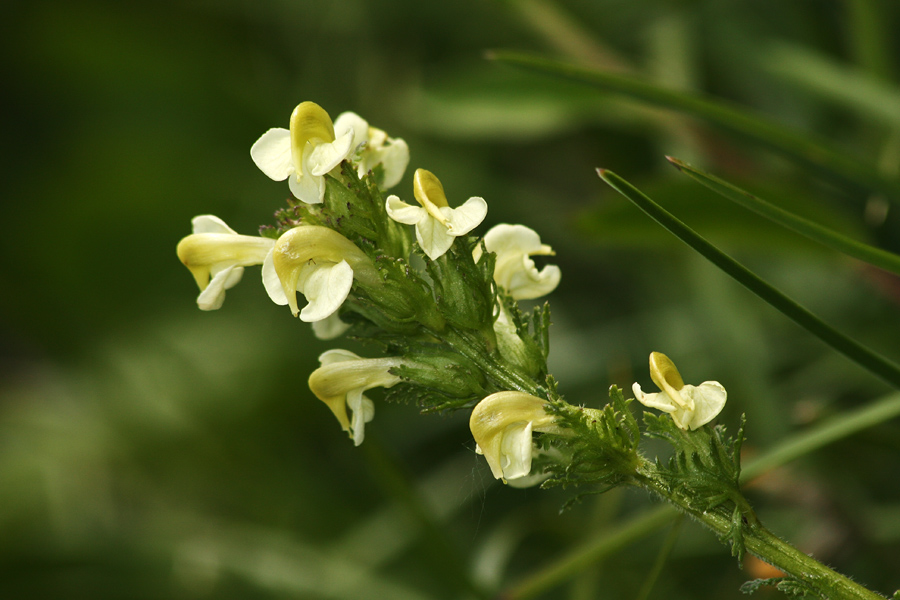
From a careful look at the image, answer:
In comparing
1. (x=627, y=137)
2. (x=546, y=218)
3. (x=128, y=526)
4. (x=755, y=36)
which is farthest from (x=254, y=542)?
(x=755, y=36)

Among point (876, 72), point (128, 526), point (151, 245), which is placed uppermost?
point (876, 72)

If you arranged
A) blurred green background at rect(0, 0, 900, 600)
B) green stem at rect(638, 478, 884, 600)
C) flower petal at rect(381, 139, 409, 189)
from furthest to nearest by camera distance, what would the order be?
1. blurred green background at rect(0, 0, 900, 600)
2. flower petal at rect(381, 139, 409, 189)
3. green stem at rect(638, 478, 884, 600)

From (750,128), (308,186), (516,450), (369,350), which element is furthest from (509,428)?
(369,350)

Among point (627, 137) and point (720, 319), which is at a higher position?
point (627, 137)

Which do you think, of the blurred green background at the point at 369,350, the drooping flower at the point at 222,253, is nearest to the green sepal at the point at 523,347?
the drooping flower at the point at 222,253

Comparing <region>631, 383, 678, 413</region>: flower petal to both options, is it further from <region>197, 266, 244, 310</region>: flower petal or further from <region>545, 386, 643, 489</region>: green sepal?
<region>197, 266, 244, 310</region>: flower petal

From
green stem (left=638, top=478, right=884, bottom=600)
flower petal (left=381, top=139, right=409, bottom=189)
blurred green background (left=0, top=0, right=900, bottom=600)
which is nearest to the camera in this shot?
green stem (left=638, top=478, right=884, bottom=600)

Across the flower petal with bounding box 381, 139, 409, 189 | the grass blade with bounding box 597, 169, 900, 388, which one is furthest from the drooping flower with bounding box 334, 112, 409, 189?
the grass blade with bounding box 597, 169, 900, 388

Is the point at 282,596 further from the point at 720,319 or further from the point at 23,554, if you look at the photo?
the point at 720,319
